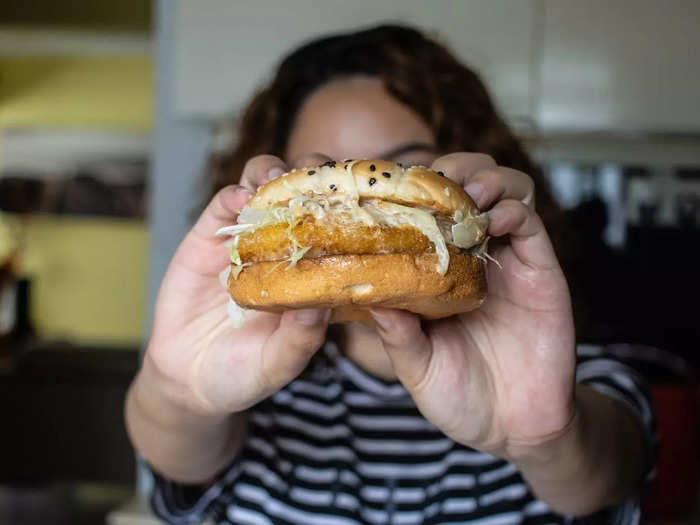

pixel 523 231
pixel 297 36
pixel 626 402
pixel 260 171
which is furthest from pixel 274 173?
pixel 297 36

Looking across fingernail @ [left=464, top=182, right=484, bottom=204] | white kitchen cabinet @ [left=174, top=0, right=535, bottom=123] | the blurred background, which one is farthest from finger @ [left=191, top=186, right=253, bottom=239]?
white kitchen cabinet @ [left=174, top=0, right=535, bottom=123]

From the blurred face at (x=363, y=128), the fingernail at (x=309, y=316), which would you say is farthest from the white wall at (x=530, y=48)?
the fingernail at (x=309, y=316)

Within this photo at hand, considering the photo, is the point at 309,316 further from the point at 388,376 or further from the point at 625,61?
the point at 625,61

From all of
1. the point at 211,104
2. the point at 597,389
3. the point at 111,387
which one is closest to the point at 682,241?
the point at 597,389

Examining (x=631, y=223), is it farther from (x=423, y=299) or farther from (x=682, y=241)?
(x=423, y=299)

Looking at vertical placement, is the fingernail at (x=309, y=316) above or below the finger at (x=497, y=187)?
below

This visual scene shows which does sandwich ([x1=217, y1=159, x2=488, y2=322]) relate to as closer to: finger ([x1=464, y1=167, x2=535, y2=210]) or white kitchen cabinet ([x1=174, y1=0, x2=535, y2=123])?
finger ([x1=464, y1=167, x2=535, y2=210])

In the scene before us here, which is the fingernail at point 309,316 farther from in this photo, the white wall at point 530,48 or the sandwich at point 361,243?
the white wall at point 530,48
